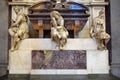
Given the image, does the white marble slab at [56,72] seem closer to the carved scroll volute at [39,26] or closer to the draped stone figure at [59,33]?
the draped stone figure at [59,33]

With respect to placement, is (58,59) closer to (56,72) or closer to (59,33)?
(56,72)

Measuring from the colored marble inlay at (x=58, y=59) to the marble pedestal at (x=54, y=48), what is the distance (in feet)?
0.48

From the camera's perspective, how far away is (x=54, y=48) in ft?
39.3

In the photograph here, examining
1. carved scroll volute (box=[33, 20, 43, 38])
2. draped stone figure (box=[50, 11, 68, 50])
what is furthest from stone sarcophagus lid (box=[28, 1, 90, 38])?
draped stone figure (box=[50, 11, 68, 50])

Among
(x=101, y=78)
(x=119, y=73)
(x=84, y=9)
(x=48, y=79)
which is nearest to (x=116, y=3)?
(x=84, y=9)

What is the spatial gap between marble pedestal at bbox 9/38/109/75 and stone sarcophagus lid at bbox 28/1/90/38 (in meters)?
1.70

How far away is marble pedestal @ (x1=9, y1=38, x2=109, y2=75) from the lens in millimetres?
11789

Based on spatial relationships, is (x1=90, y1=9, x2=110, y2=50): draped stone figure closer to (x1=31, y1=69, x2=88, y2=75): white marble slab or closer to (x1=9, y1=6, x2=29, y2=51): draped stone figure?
(x1=31, y1=69, x2=88, y2=75): white marble slab

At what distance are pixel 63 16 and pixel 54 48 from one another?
215 cm

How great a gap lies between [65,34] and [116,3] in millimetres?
3801

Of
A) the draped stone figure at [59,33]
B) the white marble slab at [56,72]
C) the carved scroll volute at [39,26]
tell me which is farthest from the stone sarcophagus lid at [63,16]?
the white marble slab at [56,72]

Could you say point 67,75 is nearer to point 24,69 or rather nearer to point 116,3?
point 24,69

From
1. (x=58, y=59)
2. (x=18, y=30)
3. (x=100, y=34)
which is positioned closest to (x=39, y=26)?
(x=18, y=30)

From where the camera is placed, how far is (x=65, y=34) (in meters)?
11.8
